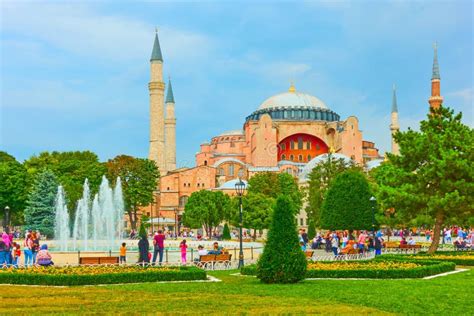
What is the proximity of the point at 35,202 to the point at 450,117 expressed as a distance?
27.8 meters

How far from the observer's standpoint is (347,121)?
66.8 meters

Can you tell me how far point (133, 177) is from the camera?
48.8m

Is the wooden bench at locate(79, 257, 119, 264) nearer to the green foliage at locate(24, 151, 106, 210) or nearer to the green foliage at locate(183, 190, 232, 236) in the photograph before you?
the green foliage at locate(24, 151, 106, 210)

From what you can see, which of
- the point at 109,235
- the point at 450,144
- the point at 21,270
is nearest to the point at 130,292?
the point at 21,270

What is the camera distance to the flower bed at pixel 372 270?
13953 mm

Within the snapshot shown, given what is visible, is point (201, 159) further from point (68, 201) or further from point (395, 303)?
point (395, 303)

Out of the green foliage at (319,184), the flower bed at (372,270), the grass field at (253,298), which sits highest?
the green foliage at (319,184)

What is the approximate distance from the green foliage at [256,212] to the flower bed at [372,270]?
922 inches

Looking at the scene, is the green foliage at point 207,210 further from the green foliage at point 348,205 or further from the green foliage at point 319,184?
the green foliage at point 348,205

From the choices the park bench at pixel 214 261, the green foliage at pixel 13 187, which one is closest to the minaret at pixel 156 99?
the green foliage at pixel 13 187

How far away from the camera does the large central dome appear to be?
72.8 metres

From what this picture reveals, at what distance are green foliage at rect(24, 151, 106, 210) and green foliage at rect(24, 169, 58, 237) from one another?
1187mm

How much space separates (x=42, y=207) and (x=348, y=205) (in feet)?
66.5

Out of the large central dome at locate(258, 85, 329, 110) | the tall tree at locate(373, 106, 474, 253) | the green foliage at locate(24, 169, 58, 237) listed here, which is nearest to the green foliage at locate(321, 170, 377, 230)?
the tall tree at locate(373, 106, 474, 253)
